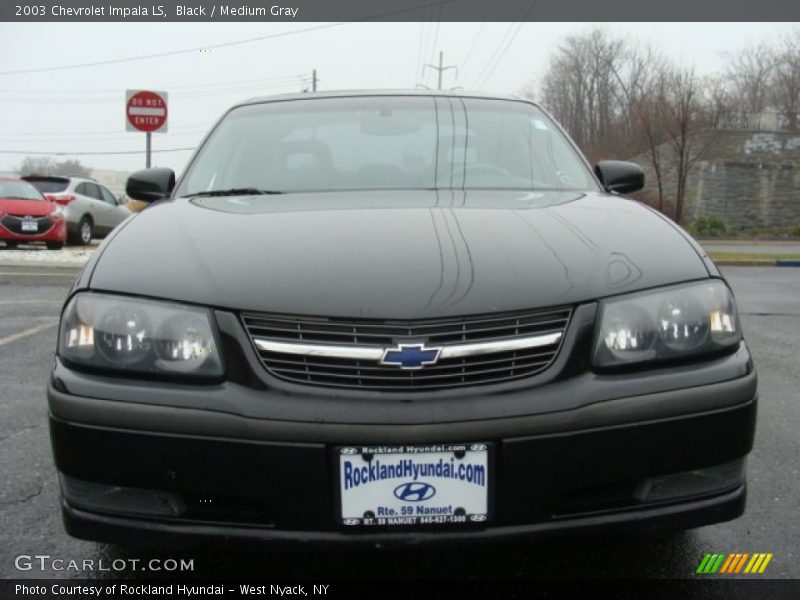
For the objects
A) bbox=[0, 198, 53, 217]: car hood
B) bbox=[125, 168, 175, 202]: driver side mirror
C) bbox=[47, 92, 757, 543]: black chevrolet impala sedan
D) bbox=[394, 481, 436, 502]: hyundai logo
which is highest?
bbox=[125, 168, 175, 202]: driver side mirror

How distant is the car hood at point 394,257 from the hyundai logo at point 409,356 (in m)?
0.07

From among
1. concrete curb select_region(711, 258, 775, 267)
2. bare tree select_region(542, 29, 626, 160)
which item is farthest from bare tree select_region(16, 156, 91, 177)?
concrete curb select_region(711, 258, 775, 267)

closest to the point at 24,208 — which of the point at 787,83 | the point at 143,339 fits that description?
the point at 143,339

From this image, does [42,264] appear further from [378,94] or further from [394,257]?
[394,257]

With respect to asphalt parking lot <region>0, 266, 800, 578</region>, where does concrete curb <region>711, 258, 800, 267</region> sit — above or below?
below

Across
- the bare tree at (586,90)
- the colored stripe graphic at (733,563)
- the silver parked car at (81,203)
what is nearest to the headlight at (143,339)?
the colored stripe graphic at (733,563)

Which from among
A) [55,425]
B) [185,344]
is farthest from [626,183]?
[55,425]

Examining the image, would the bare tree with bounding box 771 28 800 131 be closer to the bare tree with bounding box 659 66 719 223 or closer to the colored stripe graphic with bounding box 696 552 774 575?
the bare tree with bounding box 659 66 719 223

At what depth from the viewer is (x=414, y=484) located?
1598 mm

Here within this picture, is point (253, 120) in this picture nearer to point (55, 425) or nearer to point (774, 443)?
point (55, 425)

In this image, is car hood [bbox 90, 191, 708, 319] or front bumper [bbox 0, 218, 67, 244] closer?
car hood [bbox 90, 191, 708, 319]

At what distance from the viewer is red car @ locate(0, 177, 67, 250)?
1297 centimetres

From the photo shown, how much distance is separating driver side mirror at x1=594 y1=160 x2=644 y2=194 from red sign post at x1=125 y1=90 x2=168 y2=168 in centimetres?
1114

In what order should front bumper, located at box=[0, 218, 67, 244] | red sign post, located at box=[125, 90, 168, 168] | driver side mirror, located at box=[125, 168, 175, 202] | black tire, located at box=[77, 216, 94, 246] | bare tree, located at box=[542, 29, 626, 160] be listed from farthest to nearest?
bare tree, located at box=[542, 29, 626, 160] < black tire, located at box=[77, 216, 94, 246] < front bumper, located at box=[0, 218, 67, 244] < red sign post, located at box=[125, 90, 168, 168] < driver side mirror, located at box=[125, 168, 175, 202]
